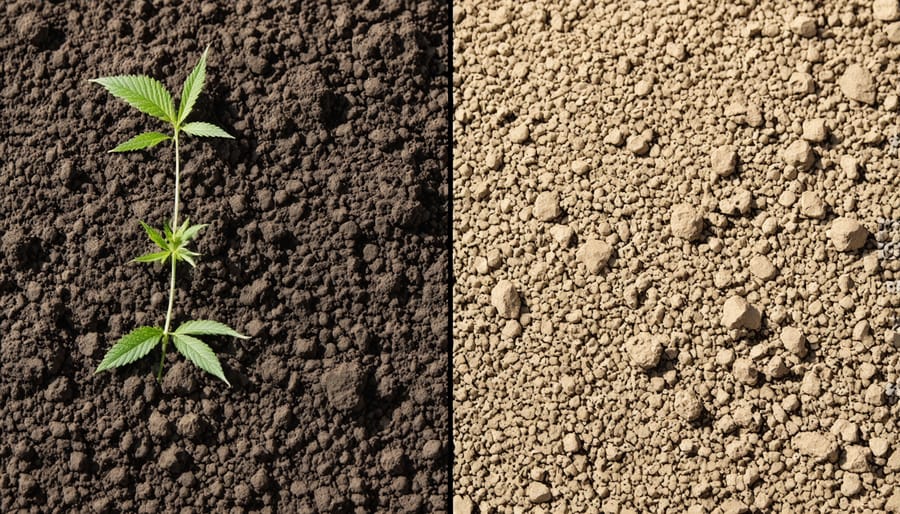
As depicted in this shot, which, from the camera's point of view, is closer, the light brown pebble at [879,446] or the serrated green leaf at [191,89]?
the light brown pebble at [879,446]

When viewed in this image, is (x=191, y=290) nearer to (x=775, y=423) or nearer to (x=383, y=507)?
(x=383, y=507)

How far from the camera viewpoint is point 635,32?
1894mm

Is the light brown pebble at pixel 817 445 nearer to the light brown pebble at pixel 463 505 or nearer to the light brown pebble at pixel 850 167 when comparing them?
the light brown pebble at pixel 850 167

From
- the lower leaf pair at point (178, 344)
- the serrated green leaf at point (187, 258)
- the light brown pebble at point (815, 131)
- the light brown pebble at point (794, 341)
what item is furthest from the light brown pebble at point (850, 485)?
the serrated green leaf at point (187, 258)

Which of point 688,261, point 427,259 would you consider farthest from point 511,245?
point 688,261

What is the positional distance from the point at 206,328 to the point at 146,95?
451mm

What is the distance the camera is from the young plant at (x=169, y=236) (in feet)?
5.97

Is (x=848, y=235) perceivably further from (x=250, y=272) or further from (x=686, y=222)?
(x=250, y=272)

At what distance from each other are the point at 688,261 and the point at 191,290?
0.92 metres

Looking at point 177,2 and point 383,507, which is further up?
point 177,2

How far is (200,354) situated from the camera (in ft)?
5.88

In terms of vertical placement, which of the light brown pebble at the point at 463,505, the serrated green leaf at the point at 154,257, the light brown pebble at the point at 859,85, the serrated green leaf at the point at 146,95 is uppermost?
the serrated green leaf at the point at 146,95

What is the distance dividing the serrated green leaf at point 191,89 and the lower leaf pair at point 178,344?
0.38 meters

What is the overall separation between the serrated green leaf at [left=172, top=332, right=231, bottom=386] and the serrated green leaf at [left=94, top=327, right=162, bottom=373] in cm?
4
